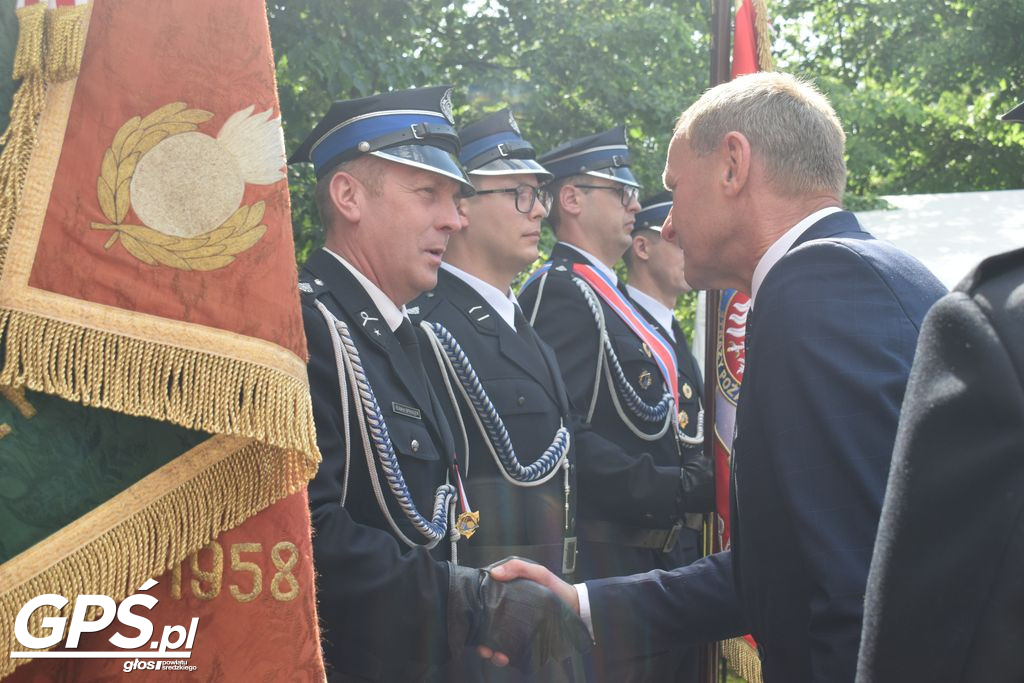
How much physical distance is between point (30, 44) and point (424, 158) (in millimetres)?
1831

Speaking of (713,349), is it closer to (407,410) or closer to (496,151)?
(496,151)

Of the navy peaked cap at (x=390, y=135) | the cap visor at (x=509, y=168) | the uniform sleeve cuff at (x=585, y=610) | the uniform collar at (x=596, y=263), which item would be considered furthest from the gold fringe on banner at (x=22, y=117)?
the uniform collar at (x=596, y=263)

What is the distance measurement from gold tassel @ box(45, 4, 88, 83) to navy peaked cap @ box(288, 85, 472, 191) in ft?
5.62

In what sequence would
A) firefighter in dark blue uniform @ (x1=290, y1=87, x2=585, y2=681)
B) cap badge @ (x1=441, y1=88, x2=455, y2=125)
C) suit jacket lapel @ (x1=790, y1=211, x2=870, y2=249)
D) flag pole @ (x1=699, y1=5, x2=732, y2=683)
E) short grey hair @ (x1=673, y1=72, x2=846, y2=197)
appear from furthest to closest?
flag pole @ (x1=699, y1=5, x2=732, y2=683)
cap badge @ (x1=441, y1=88, x2=455, y2=125)
firefighter in dark blue uniform @ (x1=290, y1=87, x2=585, y2=681)
short grey hair @ (x1=673, y1=72, x2=846, y2=197)
suit jacket lapel @ (x1=790, y1=211, x2=870, y2=249)

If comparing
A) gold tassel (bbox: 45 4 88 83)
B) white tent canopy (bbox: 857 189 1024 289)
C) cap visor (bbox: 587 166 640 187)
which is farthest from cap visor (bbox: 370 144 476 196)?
white tent canopy (bbox: 857 189 1024 289)

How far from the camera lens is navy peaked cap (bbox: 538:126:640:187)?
6156mm

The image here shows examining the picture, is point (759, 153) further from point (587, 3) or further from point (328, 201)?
point (587, 3)

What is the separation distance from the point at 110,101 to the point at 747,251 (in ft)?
5.10

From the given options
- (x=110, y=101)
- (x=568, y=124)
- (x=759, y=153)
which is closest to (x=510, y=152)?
(x=759, y=153)

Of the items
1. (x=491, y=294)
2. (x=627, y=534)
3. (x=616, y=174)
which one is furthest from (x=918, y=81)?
(x=491, y=294)

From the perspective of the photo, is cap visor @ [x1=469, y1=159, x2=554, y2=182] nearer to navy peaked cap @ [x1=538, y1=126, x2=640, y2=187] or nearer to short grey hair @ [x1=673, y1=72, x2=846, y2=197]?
navy peaked cap @ [x1=538, y1=126, x2=640, y2=187]

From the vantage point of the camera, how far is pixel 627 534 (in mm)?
5078

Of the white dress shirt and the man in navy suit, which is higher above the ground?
the man in navy suit

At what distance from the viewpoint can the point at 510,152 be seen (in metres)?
5.26
